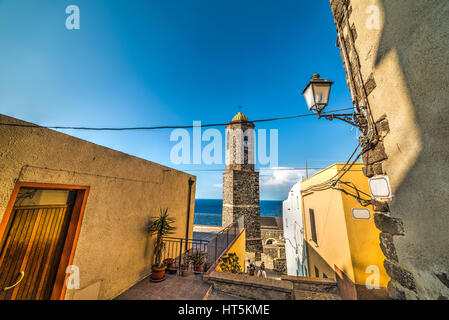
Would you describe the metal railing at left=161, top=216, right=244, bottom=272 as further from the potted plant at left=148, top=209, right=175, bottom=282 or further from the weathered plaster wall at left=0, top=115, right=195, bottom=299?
the weathered plaster wall at left=0, top=115, right=195, bottom=299

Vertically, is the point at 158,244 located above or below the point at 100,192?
below

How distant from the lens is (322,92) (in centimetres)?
299

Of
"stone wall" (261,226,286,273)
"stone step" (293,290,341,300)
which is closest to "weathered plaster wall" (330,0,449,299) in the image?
"stone step" (293,290,341,300)

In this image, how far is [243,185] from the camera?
17391mm

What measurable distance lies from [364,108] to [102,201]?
527 centimetres

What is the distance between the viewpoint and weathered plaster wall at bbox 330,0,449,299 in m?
1.53

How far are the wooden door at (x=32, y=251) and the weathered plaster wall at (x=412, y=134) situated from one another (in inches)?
209

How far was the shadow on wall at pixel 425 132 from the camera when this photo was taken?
1.51 metres

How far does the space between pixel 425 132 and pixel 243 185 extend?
16008 millimetres

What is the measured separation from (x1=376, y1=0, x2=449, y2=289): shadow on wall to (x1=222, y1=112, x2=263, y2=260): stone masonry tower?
13914mm

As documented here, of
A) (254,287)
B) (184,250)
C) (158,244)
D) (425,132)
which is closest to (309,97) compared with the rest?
(425,132)

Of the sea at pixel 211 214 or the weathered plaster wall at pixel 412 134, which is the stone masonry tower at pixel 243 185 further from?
the sea at pixel 211 214

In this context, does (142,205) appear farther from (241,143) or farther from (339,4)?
(241,143)

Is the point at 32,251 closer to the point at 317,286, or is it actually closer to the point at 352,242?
the point at 317,286
